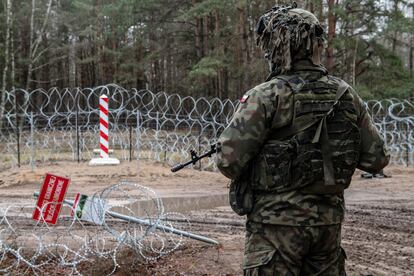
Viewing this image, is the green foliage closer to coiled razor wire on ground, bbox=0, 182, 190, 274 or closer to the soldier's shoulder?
coiled razor wire on ground, bbox=0, 182, 190, 274

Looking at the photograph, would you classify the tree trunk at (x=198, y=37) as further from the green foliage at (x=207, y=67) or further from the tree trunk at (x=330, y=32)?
the tree trunk at (x=330, y=32)

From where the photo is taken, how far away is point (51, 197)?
3.73m

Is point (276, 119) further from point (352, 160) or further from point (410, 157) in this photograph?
point (410, 157)

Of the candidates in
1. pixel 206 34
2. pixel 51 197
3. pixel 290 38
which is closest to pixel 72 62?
pixel 206 34

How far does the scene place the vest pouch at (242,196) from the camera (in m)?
2.08

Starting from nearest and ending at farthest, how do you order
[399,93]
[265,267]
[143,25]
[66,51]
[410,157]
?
[265,267], [410,157], [399,93], [143,25], [66,51]

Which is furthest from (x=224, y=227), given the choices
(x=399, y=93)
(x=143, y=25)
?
(x=143, y=25)

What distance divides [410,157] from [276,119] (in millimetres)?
13725

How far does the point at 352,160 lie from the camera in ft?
6.86

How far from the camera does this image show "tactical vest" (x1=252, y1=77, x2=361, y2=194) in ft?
6.56

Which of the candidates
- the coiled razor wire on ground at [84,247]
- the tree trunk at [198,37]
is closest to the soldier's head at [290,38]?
the coiled razor wire on ground at [84,247]

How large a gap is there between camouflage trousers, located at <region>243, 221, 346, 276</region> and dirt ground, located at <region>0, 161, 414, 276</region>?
197 cm

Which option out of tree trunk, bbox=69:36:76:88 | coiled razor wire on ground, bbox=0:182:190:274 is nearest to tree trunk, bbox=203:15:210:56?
tree trunk, bbox=69:36:76:88

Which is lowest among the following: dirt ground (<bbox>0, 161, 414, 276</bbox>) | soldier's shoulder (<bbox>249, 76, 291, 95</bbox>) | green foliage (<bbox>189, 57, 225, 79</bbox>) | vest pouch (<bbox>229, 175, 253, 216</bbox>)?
dirt ground (<bbox>0, 161, 414, 276</bbox>)
